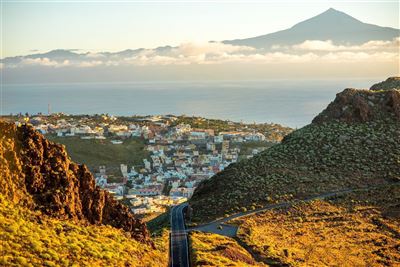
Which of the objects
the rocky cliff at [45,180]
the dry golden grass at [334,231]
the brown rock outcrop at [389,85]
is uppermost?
the brown rock outcrop at [389,85]

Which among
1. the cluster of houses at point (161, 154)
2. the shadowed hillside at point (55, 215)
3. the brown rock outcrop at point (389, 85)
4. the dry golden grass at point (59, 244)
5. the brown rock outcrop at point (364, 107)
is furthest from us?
the cluster of houses at point (161, 154)

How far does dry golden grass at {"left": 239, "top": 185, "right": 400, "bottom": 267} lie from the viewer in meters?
25.8

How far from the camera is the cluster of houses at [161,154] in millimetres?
67625

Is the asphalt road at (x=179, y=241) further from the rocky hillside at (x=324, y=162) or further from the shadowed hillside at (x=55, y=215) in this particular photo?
the rocky hillside at (x=324, y=162)

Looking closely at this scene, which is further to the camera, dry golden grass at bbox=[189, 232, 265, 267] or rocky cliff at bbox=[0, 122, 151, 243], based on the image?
dry golden grass at bbox=[189, 232, 265, 267]

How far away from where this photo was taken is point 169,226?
1195 inches

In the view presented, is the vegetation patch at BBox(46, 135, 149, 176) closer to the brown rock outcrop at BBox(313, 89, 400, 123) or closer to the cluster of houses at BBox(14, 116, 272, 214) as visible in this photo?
the cluster of houses at BBox(14, 116, 272, 214)

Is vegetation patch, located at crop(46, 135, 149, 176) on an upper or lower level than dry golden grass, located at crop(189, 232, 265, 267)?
lower

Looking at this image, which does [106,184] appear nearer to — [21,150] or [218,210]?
[218,210]

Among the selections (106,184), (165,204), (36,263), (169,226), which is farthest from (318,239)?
(106,184)

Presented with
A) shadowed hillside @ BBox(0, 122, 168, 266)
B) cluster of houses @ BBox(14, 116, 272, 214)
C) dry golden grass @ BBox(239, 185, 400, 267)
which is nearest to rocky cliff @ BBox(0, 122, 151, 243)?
shadowed hillside @ BBox(0, 122, 168, 266)

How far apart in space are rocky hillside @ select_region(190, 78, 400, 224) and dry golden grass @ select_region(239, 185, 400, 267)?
6.56 feet

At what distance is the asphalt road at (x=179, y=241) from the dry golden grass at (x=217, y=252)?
0.35m

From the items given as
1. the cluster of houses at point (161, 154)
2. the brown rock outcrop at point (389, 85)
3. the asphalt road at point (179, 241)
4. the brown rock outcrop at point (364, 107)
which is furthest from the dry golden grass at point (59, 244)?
the brown rock outcrop at point (389, 85)
